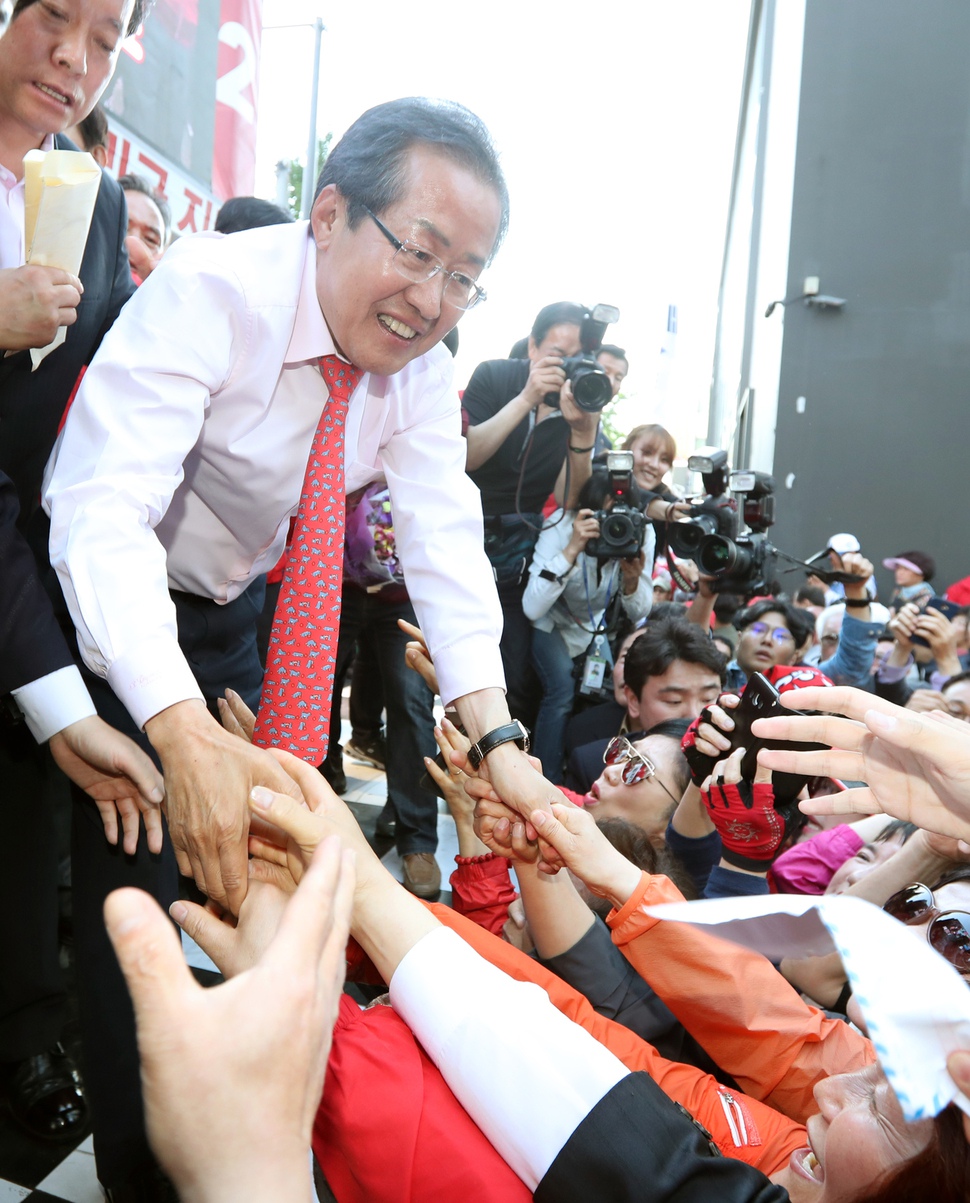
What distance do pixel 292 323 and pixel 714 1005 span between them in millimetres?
936

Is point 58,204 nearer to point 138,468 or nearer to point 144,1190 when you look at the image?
point 138,468

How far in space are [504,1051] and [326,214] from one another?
3.21ft

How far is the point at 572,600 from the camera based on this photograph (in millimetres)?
2795

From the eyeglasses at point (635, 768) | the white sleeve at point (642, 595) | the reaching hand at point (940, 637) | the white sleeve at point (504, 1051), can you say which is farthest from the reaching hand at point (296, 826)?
the reaching hand at point (940, 637)

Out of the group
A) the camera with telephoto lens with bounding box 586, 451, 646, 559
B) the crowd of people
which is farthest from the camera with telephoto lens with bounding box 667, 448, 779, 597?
the crowd of people

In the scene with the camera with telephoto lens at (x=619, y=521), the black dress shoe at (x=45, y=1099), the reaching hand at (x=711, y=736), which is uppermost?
the camera with telephoto lens at (x=619, y=521)

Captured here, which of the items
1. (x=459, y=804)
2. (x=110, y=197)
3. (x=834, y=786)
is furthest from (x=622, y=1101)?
(x=834, y=786)

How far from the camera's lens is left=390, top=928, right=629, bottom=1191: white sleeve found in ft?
2.27

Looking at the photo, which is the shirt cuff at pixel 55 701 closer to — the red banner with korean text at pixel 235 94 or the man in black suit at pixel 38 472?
the man in black suit at pixel 38 472

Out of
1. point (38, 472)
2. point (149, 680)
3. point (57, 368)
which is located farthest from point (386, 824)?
point (149, 680)

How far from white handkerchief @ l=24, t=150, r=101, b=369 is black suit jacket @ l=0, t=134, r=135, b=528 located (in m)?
0.12

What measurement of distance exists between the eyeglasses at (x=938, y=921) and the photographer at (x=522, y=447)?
1.58 metres

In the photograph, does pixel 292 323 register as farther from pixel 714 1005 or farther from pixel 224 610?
pixel 714 1005

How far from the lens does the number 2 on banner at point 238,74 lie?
13.7ft
